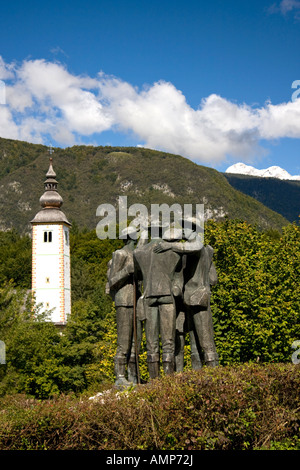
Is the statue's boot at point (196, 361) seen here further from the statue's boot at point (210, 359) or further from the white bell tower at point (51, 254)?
the white bell tower at point (51, 254)

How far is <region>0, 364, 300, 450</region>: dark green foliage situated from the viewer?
6.15m

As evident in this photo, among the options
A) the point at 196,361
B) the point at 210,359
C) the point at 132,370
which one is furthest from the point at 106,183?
the point at 210,359

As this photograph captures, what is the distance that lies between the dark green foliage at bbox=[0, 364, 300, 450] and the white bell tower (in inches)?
2070

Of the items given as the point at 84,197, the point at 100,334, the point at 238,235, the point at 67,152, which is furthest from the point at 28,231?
the point at 238,235

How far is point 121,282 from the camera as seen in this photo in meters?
10.4

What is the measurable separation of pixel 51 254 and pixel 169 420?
55.0 m

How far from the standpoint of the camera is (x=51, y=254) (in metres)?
60.2

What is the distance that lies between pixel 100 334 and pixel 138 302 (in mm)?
28240

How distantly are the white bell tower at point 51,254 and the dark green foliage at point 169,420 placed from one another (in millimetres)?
52579

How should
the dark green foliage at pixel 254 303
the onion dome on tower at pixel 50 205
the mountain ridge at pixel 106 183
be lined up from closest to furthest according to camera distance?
the dark green foliage at pixel 254 303
the onion dome on tower at pixel 50 205
the mountain ridge at pixel 106 183

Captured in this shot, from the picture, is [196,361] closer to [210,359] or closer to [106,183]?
[210,359]

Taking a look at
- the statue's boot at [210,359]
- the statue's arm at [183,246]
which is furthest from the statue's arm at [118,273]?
the statue's boot at [210,359]

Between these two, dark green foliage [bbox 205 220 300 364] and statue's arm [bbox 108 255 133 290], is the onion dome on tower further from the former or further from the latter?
statue's arm [bbox 108 255 133 290]

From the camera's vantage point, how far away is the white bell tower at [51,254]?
58781 millimetres
